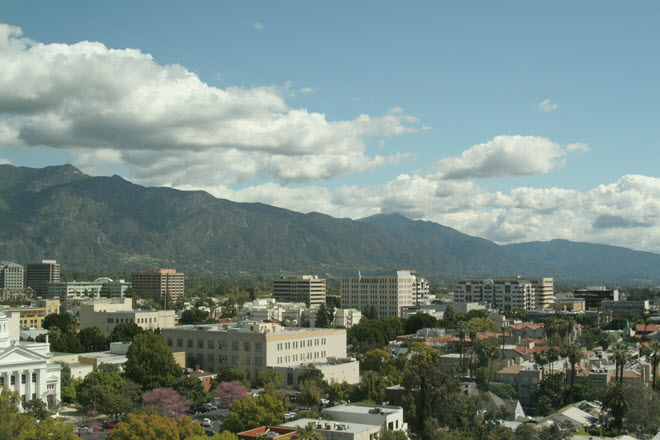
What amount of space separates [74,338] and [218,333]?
31.0 m

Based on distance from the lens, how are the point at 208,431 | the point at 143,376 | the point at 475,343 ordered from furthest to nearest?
the point at 475,343 < the point at 143,376 < the point at 208,431

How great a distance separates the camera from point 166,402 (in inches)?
2940

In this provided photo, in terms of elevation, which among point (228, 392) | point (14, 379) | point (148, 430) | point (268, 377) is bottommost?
point (228, 392)

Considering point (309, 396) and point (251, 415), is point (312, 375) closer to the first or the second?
point (309, 396)

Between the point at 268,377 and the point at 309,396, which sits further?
the point at 268,377

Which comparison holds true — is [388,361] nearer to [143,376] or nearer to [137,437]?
[143,376]

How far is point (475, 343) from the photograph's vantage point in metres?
111

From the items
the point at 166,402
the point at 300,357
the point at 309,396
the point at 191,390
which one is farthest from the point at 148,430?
the point at 300,357

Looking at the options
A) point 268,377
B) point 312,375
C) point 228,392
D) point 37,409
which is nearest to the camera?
point 37,409

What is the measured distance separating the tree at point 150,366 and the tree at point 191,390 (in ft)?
10.0

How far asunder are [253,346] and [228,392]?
16.8 m

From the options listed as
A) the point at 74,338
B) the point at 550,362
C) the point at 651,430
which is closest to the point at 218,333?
the point at 74,338

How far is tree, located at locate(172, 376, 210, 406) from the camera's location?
8025 cm

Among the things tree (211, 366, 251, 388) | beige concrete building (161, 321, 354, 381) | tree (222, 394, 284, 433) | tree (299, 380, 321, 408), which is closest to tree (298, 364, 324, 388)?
tree (211, 366, 251, 388)
